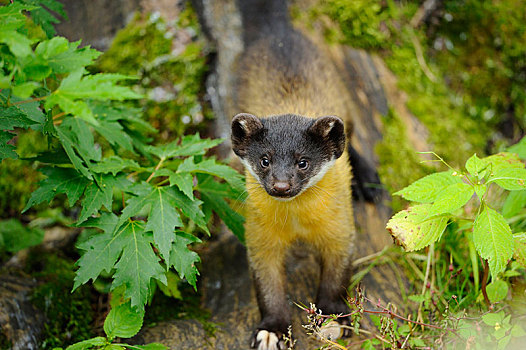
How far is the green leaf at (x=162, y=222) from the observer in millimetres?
3348

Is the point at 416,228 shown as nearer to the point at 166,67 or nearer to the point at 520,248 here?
the point at 520,248

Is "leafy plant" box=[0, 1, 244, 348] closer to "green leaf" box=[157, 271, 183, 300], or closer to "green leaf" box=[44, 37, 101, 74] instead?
"green leaf" box=[44, 37, 101, 74]

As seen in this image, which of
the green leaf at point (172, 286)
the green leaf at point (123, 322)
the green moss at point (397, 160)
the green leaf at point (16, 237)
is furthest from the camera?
the green moss at point (397, 160)

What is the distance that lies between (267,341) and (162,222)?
1.37m

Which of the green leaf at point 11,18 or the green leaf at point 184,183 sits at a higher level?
the green leaf at point 11,18

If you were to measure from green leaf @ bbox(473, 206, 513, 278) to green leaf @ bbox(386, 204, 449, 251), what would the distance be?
28cm

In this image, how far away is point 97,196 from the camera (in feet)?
11.5

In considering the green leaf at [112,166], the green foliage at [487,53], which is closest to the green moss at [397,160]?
the green foliage at [487,53]

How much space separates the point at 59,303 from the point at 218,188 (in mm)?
1712

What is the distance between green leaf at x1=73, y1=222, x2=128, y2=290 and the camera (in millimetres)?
3305

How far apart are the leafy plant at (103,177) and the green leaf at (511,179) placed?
182 centimetres

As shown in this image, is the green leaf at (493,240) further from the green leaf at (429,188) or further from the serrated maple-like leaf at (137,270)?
the serrated maple-like leaf at (137,270)

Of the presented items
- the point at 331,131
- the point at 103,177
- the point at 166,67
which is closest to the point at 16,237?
the point at 103,177

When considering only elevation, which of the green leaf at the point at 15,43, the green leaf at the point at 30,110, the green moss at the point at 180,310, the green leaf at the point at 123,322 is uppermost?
the green leaf at the point at 15,43
